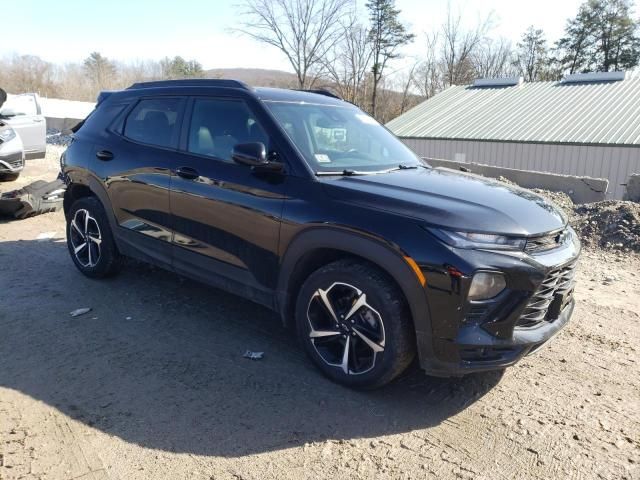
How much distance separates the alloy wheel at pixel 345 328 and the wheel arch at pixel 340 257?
21 centimetres

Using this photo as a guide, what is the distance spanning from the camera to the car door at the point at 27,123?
10.9 metres

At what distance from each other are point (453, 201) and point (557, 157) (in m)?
23.3

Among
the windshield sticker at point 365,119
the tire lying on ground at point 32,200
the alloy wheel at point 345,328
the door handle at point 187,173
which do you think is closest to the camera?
the alloy wheel at point 345,328

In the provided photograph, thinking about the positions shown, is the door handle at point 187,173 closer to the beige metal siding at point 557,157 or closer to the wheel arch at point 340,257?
the wheel arch at point 340,257

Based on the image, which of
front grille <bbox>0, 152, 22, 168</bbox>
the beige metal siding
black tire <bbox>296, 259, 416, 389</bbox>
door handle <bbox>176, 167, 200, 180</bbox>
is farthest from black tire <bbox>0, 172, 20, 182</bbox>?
the beige metal siding

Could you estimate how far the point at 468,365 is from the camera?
2869 mm

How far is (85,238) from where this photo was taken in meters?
5.27

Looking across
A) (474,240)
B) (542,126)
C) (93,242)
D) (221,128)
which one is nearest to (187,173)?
(221,128)

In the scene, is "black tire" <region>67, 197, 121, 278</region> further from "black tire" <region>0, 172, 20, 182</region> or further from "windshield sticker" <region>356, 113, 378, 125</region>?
"black tire" <region>0, 172, 20, 182</region>

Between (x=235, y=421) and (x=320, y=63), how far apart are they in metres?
38.9

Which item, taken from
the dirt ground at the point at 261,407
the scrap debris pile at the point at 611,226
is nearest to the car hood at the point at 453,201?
the dirt ground at the point at 261,407

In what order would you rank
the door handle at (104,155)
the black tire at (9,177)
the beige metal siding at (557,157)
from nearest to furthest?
1. the door handle at (104,155)
2. the black tire at (9,177)
3. the beige metal siding at (557,157)

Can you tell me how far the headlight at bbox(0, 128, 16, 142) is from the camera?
30.7 feet

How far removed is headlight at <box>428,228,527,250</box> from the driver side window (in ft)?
4.89
